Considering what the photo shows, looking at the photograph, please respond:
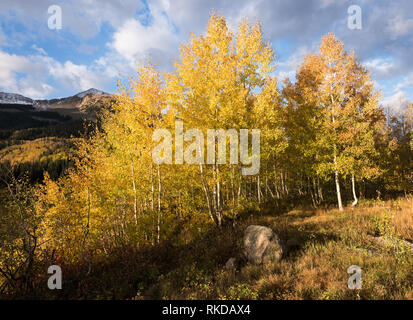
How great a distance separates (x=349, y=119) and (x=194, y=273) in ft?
46.7

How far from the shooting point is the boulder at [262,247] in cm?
675

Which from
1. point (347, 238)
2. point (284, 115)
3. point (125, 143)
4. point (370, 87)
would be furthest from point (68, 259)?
point (370, 87)

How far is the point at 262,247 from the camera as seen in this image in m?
7.05

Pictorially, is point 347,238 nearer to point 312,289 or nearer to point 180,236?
point 312,289

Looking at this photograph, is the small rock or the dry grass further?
the small rock

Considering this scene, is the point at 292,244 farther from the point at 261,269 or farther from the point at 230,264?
the point at 230,264

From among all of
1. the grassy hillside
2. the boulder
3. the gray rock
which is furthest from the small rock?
the gray rock

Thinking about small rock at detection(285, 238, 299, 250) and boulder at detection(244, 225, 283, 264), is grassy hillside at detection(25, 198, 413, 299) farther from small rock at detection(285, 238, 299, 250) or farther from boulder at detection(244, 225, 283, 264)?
boulder at detection(244, 225, 283, 264)

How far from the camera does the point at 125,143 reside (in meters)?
11.2

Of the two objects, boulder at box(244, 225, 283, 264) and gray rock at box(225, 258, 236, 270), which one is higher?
boulder at box(244, 225, 283, 264)

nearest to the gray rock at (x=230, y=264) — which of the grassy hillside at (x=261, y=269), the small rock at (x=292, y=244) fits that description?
the grassy hillside at (x=261, y=269)

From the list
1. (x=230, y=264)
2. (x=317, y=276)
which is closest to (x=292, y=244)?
(x=317, y=276)

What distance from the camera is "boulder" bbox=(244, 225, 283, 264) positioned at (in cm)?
675

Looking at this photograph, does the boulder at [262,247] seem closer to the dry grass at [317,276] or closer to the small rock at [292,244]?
the dry grass at [317,276]
